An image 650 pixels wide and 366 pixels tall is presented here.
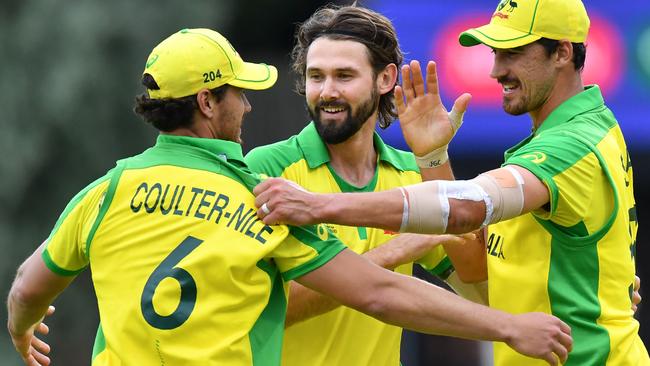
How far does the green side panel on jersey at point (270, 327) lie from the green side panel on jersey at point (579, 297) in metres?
1.32

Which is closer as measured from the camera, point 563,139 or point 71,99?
point 563,139

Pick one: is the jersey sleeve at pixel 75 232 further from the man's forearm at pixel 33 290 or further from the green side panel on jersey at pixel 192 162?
the green side panel on jersey at pixel 192 162

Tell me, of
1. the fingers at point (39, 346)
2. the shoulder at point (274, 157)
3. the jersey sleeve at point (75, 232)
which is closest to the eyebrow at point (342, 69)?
the shoulder at point (274, 157)

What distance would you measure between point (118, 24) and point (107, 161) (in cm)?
154

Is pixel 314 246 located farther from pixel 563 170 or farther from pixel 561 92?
pixel 561 92

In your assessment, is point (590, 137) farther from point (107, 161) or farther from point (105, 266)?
point (107, 161)

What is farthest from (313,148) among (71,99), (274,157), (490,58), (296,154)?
(71,99)

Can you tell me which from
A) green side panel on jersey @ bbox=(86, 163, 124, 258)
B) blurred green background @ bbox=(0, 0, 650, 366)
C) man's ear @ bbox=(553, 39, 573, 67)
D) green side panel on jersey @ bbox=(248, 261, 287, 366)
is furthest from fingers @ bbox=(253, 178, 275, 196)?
blurred green background @ bbox=(0, 0, 650, 366)

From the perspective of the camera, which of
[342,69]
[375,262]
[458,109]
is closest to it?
[375,262]

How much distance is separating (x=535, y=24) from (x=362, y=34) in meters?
1.12

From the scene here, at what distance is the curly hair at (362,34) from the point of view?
304 inches

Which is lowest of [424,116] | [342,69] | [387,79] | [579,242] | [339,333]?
→ [339,333]

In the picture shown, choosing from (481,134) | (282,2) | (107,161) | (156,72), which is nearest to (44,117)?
(107,161)

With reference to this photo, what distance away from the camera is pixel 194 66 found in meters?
6.25
